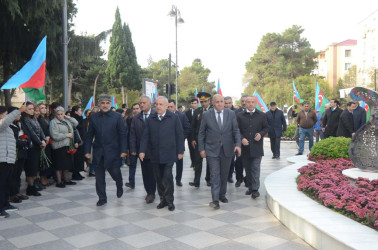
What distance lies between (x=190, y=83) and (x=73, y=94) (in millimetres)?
40624

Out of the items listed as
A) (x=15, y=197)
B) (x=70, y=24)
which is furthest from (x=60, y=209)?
(x=70, y=24)

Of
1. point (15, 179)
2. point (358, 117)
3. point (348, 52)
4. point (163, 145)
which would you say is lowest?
point (15, 179)

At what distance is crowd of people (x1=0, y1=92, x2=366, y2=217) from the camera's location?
6.88m

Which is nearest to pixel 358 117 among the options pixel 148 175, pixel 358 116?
pixel 358 116

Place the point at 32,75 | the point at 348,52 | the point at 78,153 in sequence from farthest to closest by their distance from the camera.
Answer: the point at 348,52 → the point at 78,153 → the point at 32,75

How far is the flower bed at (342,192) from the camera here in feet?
16.3

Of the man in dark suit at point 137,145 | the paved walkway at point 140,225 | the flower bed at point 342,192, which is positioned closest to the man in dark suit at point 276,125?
the flower bed at point 342,192

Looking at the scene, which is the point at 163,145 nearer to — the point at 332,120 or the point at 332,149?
the point at 332,149

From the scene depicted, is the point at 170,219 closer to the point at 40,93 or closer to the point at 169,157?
the point at 169,157

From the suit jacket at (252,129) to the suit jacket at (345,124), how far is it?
486cm

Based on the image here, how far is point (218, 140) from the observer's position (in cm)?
702

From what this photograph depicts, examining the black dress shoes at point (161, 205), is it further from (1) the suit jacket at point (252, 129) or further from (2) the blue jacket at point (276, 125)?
(2) the blue jacket at point (276, 125)

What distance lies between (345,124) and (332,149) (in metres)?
2.09

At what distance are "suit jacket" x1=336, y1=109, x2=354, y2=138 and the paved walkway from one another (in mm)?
4931
